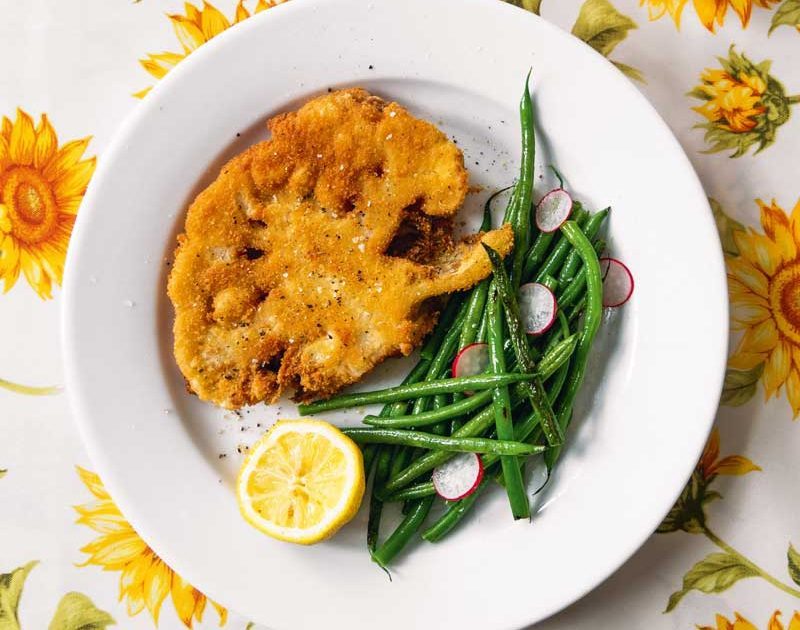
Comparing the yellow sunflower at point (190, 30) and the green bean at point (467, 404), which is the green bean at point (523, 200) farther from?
the yellow sunflower at point (190, 30)

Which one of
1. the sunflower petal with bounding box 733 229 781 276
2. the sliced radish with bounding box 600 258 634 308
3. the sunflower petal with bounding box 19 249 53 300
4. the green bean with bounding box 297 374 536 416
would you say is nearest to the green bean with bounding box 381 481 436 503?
the green bean with bounding box 297 374 536 416

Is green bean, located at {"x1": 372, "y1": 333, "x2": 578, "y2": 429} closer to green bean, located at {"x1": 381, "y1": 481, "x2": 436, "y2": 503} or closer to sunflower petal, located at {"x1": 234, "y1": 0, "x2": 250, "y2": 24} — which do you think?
green bean, located at {"x1": 381, "y1": 481, "x2": 436, "y2": 503}

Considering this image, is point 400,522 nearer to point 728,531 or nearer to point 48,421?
point 728,531

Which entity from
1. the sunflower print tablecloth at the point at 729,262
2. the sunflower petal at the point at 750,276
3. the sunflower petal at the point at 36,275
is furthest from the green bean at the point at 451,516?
the sunflower petal at the point at 36,275

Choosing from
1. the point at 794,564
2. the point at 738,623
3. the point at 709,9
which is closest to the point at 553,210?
the point at 709,9

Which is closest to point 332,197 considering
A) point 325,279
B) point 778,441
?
point 325,279

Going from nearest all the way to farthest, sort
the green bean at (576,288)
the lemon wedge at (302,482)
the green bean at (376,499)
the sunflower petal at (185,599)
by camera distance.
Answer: the lemon wedge at (302,482) < the green bean at (576,288) < the green bean at (376,499) < the sunflower petal at (185,599)

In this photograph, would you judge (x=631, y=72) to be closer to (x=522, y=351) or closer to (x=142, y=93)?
(x=522, y=351)
